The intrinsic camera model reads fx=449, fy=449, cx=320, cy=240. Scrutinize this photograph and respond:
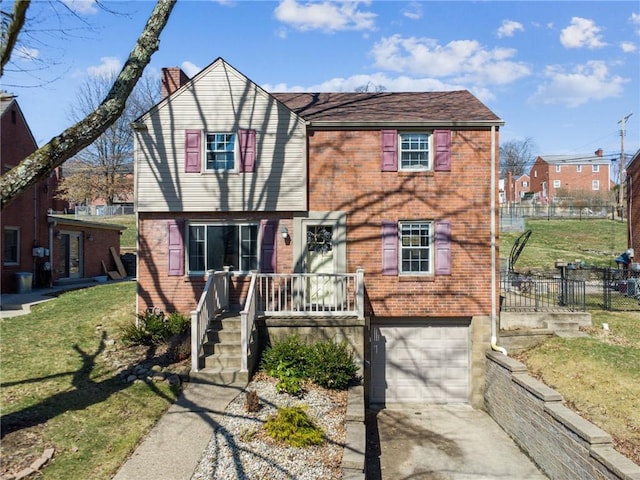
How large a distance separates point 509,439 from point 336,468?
5.65 meters

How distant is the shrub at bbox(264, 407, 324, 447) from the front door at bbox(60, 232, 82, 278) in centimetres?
1776

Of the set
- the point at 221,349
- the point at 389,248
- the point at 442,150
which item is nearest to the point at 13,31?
the point at 221,349

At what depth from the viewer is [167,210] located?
11742mm

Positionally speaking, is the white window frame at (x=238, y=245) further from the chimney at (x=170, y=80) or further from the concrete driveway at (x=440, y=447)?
the concrete driveway at (x=440, y=447)

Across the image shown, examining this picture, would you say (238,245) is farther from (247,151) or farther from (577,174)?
(577,174)

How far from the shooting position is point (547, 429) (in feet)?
26.8

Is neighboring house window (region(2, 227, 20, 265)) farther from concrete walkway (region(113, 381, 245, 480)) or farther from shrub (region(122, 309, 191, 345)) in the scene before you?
concrete walkway (region(113, 381, 245, 480))

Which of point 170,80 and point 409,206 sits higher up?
point 170,80

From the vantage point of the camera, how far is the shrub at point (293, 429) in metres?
6.43

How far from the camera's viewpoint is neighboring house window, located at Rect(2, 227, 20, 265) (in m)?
16.9

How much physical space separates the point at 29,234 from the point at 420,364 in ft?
51.8

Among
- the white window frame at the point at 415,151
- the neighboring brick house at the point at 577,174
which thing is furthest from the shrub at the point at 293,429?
the neighboring brick house at the point at 577,174

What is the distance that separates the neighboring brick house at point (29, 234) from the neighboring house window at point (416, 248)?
12218mm

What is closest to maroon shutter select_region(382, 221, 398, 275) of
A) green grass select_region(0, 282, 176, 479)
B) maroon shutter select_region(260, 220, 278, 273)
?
maroon shutter select_region(260, 220, 278, 273)
